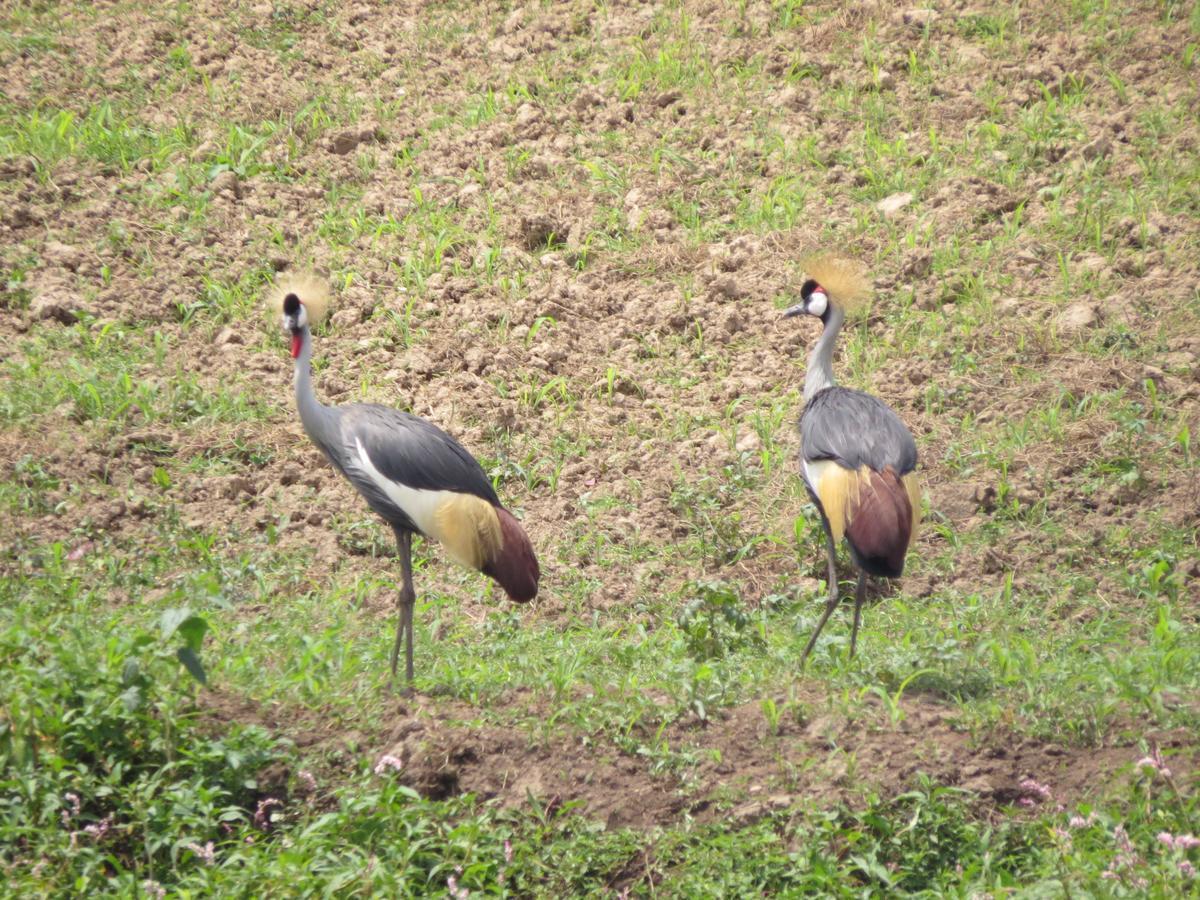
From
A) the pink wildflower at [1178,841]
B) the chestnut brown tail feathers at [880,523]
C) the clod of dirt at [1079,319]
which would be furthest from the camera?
the clod of dirt at [1079,319]

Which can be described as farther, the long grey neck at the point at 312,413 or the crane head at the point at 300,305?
the crane head at the point at 300,305

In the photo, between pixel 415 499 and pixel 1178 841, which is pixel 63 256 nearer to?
pixel 415 499

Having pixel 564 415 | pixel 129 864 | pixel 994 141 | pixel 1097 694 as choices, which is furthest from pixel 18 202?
pixel 1097 694

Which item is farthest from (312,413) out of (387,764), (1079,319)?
(1079,319)

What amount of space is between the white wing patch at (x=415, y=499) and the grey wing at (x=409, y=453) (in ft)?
0.06

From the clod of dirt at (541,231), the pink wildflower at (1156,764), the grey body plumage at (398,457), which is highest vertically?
the clod of dirt at (541,231)

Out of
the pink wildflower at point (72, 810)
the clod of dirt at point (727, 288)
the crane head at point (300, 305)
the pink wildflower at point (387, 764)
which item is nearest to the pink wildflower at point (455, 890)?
the pink wildflower at point (387, 764)

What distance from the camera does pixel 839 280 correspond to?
7.11m

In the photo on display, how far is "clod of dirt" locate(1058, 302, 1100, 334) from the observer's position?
788 cm

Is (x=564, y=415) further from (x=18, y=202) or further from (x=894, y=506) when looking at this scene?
(x=18, y=202)

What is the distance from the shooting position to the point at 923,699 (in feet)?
17.0

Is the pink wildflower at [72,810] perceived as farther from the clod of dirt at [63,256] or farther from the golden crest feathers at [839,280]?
the clod of dirt at [63,256]

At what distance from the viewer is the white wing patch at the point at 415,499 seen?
19.0 feet

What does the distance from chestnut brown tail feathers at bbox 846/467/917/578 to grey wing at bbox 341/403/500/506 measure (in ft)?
5.22
